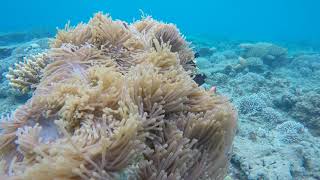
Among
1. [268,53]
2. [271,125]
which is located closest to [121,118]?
[271,125]

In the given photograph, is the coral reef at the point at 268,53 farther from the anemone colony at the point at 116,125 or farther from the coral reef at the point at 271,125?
the anemone colony at the point at 116,125

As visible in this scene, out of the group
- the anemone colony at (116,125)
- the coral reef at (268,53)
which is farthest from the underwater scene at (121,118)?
the coral reef at (268,53)

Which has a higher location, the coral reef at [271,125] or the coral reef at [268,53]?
the coral reef at [268,53]

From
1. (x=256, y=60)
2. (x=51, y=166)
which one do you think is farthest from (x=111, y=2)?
(x=51, y=166)

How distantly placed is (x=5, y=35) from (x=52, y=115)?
25.1m

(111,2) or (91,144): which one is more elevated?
(111,2)

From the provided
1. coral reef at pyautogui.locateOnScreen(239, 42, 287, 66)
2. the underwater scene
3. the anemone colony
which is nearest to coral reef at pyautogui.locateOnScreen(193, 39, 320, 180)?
the underwater scene

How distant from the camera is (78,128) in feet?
8.43

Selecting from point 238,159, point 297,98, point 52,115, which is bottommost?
point 238,159

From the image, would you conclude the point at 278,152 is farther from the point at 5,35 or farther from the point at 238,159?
the point at 5,35

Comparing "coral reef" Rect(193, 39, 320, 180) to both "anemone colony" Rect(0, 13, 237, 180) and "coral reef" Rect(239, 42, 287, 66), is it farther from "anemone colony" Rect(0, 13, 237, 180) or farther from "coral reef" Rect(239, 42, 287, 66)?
"anemone colony" Rect(0, 13, 237, 180)

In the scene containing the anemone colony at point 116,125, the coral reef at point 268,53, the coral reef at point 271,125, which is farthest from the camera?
the coral reef at point 268,53

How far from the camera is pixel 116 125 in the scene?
2.41 m

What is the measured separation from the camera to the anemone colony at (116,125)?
7.20 feet
